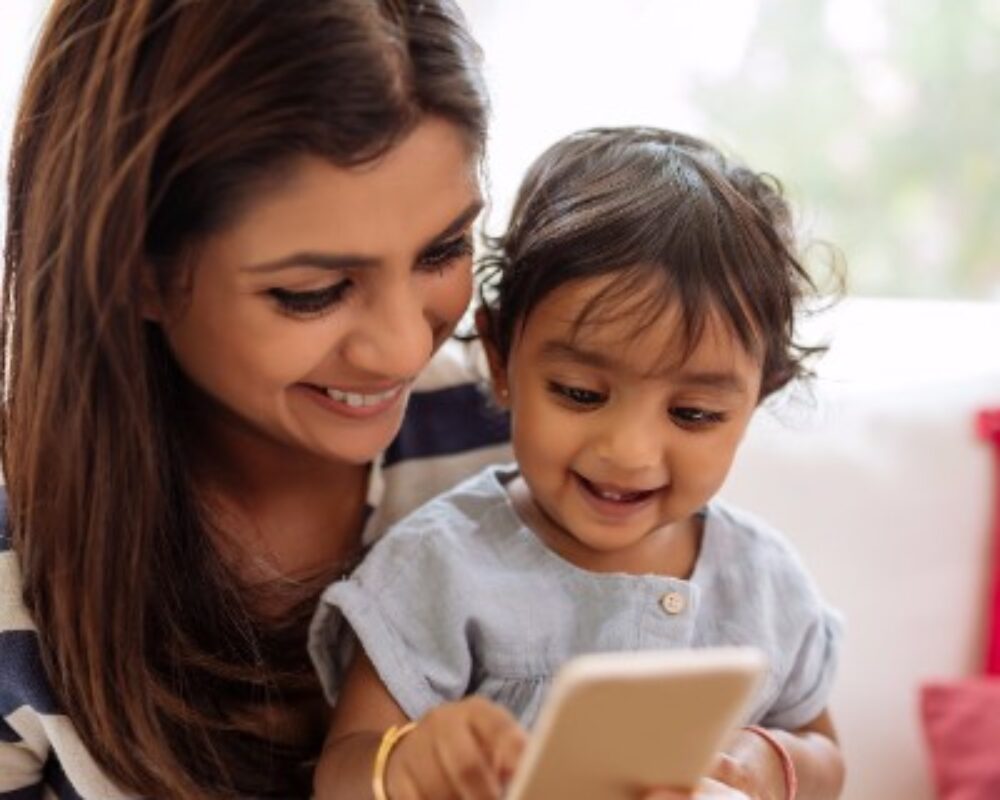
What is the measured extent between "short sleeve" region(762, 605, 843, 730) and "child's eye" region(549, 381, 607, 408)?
0.31m

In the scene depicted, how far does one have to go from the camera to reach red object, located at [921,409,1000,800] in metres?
1.55

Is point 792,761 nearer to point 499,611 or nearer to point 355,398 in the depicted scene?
point 499,611

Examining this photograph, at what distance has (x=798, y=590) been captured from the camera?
132cm

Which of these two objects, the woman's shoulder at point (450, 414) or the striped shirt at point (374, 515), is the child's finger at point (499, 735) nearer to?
the striped shirt at point (374, 515)

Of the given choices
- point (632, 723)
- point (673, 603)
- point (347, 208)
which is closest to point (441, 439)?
point (673, 603)

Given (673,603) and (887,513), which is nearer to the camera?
(673,603)

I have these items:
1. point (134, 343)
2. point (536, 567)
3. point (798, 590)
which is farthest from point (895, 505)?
point (134, 343)

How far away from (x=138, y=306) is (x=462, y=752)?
393 millimetres

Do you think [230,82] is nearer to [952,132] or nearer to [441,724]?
[441,724]

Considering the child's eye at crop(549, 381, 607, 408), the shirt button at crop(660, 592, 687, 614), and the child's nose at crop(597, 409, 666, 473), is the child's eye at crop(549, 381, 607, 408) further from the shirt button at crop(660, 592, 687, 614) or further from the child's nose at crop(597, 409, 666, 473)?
the shirt button at crop(660, 592, 687, 614)

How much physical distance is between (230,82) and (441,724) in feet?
1.45

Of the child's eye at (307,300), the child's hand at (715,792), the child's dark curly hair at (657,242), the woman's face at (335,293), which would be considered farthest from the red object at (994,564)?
the child's eye at (307,300)

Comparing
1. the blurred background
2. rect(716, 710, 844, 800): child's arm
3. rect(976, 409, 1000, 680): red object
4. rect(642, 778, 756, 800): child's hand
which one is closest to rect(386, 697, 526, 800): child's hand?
rect(642, 778, 756, 800): child's hand

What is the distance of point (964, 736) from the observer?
5.20 feet
